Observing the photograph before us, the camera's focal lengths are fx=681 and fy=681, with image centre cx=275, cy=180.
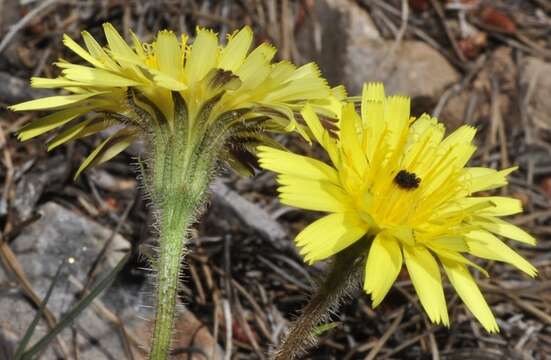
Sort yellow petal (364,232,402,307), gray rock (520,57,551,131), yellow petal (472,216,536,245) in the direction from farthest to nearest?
gray rock (520,57,551,131) < yellow petal (472,216,536,245) < yellow petal (364,232,402,307)

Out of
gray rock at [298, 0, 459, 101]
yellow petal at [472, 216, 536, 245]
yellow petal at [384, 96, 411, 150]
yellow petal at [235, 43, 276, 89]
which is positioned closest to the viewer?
yellow petal at [235, 43, 276, 89]

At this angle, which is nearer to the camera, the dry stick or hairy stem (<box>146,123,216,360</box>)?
hairy stem (<box>146,123,216,360</box>)

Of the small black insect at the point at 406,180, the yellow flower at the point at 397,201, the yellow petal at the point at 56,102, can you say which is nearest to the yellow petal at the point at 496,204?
the yellow flower at the point at 397,201

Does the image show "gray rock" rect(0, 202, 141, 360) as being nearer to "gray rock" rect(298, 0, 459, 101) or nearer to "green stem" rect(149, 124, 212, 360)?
"green stem" rect(149, 124, 212, 360)

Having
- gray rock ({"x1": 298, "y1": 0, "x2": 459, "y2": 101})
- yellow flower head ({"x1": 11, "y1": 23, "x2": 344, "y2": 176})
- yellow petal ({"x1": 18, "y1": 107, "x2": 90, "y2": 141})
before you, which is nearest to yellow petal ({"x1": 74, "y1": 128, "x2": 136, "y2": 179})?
yellow flower head ({"x1": 11, "y1": 23, "x2": 344, "y2": 176})

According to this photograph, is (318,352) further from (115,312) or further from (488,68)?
(488,68)

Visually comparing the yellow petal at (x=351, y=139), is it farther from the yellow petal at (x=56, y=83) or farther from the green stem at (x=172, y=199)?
the yellow petal at (x=56, y=83)

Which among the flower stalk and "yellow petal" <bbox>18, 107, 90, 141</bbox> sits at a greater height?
"yellow petal" <bbox>18, 107, 90, 141</bbox>

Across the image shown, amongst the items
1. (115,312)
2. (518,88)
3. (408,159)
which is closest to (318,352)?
(115,312)
